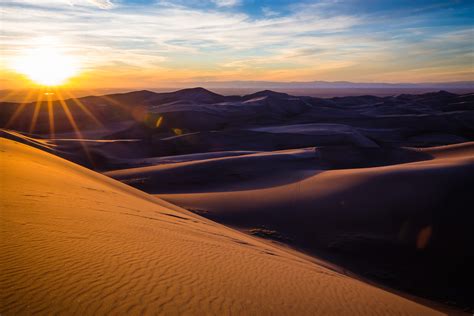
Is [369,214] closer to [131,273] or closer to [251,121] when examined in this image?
[131,273]

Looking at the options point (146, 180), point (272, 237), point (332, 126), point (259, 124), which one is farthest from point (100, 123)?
point (272, 237)

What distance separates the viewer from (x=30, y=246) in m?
3.21

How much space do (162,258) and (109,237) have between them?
74 cm

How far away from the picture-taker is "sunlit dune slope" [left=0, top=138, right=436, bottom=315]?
8.39ft

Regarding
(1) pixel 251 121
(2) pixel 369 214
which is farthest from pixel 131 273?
(1) pixel 251 121

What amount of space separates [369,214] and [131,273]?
8.03m

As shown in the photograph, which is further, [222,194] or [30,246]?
[222,194]

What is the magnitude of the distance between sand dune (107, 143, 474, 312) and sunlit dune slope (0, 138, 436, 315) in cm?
365

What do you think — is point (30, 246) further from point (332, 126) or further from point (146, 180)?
point (332, 126)

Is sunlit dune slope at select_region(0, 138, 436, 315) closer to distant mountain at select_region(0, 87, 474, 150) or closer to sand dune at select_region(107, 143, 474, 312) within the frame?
sand dune at select_region(107, 143, 474, 312)

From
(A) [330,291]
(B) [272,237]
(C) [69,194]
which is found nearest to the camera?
(A) [330,291]

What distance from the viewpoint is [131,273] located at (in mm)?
3121

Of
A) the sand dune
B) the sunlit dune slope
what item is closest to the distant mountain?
the sand dune

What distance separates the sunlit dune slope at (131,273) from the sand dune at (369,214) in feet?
12.0
